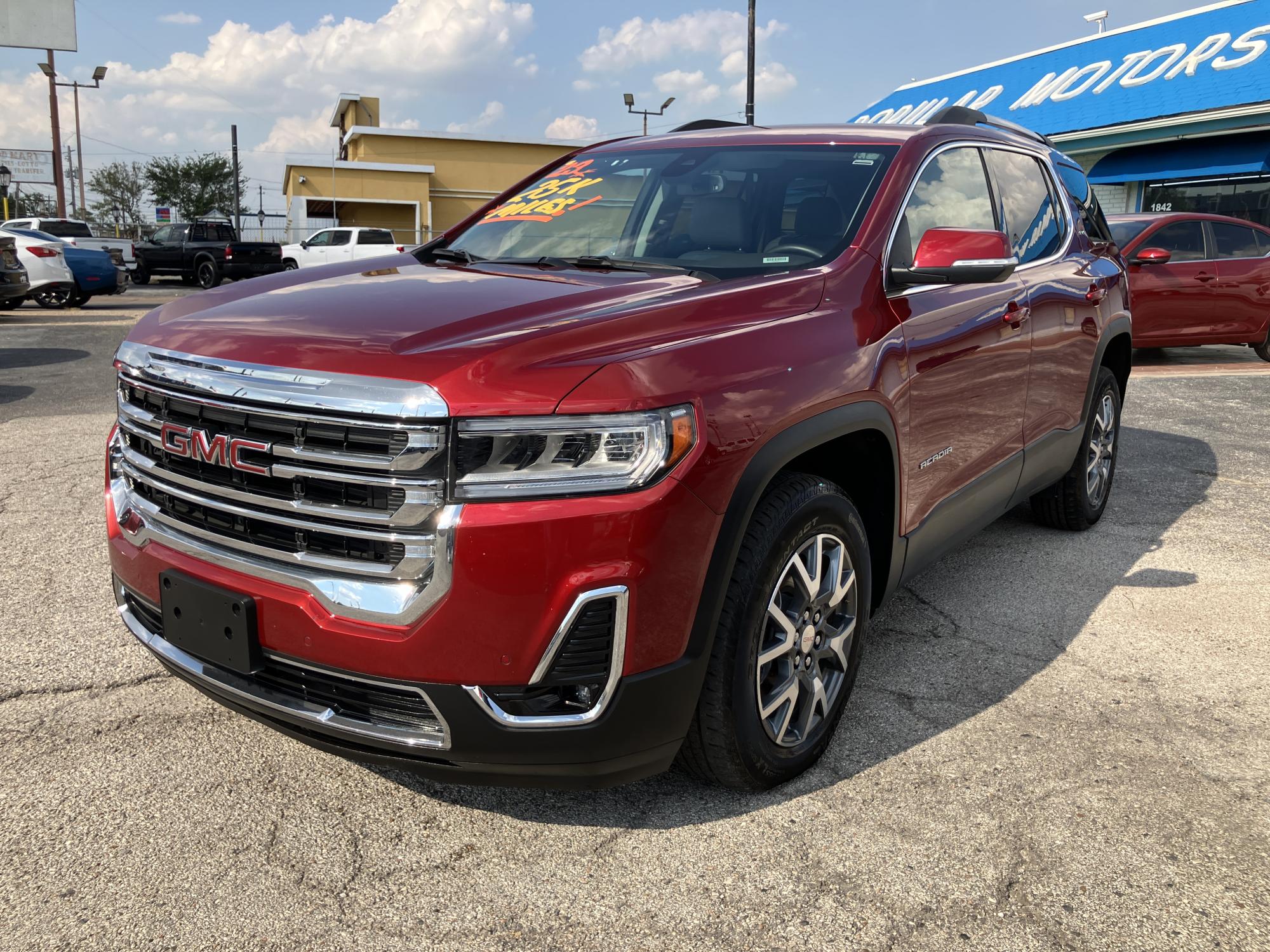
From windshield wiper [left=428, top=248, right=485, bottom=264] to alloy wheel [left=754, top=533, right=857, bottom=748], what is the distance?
1.62 m

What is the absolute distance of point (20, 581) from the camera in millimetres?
4273

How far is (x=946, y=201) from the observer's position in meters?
3.68

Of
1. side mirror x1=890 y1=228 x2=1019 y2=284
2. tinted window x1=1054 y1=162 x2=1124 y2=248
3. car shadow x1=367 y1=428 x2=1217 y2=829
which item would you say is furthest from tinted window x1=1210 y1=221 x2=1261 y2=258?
side mirror x1=890 y1=228 x2=1019 y2=284

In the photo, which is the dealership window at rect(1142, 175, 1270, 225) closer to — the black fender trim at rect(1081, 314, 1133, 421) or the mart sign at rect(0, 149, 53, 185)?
the black fender trim at rect(1081, 314, 1133, 421)

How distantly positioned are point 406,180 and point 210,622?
3614 cm

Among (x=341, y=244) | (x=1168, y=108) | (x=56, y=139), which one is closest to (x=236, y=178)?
(x=56, y=139)

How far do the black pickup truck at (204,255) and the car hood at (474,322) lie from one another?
86.7ft

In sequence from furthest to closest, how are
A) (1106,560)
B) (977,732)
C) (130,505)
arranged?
(1106,560) < (977,732) < (130,505)

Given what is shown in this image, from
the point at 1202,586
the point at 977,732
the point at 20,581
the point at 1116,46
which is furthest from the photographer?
the point at 1116,46

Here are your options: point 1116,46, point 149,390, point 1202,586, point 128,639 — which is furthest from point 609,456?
point 1116,46

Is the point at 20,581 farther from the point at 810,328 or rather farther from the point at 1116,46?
the point at 1116,46

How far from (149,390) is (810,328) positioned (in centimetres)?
170

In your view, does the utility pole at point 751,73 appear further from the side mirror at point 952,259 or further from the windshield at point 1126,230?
the side mirror at point 952,259

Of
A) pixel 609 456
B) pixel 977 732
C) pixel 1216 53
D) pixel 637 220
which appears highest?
pixel 1216 53
